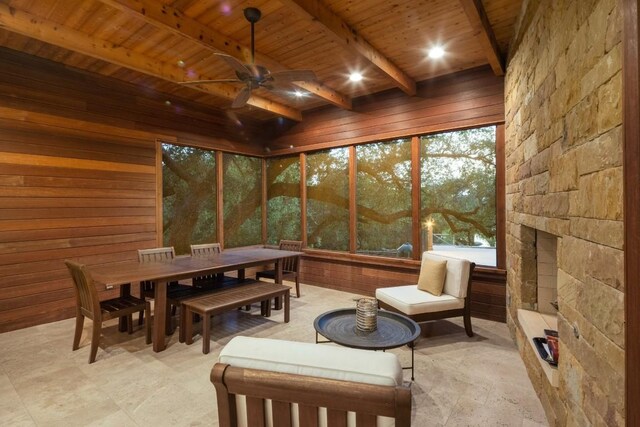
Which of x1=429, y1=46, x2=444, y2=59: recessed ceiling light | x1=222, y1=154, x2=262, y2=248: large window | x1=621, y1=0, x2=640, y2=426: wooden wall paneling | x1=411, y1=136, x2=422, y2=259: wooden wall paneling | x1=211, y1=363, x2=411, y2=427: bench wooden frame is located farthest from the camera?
x1=222, y1=154, x2=262, y2=248: large window

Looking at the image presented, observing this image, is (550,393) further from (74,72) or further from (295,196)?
(74,72)

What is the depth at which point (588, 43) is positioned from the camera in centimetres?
144

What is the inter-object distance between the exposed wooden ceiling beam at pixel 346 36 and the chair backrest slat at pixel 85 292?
2.82 metres

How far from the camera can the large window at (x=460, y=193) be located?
3.99m

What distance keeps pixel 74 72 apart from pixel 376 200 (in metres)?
4.45

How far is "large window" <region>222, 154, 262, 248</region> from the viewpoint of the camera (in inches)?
231

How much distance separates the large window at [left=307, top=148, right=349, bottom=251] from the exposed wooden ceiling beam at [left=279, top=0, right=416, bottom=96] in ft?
5.19

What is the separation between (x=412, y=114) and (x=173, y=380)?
4.27 metres

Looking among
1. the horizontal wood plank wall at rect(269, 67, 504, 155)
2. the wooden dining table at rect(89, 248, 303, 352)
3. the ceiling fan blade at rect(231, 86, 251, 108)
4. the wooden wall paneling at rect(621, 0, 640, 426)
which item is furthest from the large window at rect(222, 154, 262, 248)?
the wooden wall paneling at rect(621, 0, 640, 426)

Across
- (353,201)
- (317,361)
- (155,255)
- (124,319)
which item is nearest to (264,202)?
(353,201)

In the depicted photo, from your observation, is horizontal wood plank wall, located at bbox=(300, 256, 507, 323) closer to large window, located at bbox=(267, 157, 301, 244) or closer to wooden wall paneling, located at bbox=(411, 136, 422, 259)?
wooden wall paneling, located at bbox=(411, 136, 422, 259)

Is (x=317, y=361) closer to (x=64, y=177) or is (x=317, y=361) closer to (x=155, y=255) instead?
(x=155, y=255)

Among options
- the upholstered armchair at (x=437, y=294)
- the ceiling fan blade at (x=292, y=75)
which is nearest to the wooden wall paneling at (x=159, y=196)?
the ceiling fan blade at (x=292, y=75)

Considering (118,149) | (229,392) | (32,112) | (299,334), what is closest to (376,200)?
(299,334)
